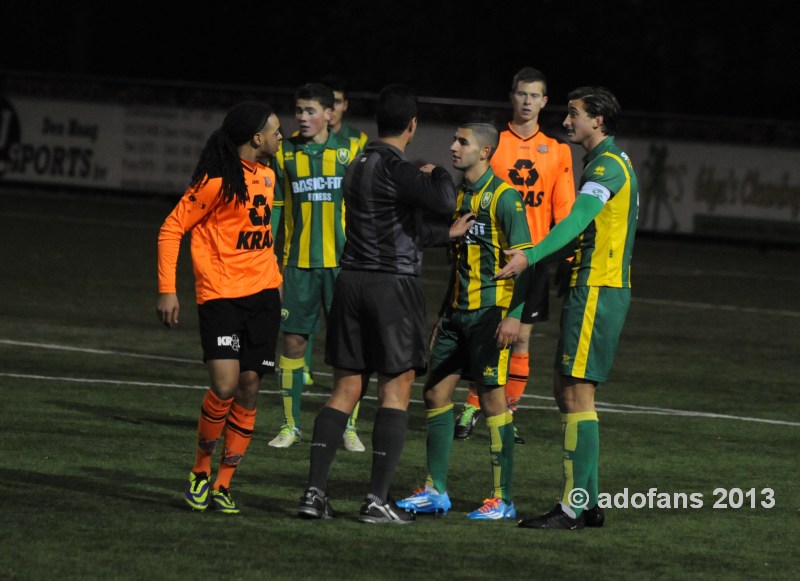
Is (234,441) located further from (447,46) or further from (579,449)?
(447,46)

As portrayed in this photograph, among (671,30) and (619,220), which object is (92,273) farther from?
(671,30)

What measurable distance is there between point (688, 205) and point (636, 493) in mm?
18554

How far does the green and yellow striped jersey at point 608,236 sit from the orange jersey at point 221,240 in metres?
1.53

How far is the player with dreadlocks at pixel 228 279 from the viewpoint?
25.9 feet

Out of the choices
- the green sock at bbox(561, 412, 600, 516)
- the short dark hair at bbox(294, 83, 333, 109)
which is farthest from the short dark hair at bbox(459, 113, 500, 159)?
the short dark hair at bbox(294, 83, 333, 109)

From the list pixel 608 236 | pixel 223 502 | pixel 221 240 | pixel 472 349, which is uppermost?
pixel 608 236

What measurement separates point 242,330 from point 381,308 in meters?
0.73

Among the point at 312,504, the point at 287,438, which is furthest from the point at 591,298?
the point at 287,438

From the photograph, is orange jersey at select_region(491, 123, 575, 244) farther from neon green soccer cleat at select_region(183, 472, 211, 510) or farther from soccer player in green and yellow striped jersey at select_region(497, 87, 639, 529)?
neon green soccer cleat at select_region(183, 472, 211, 510)

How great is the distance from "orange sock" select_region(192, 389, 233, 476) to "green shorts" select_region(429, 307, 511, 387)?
111 cm

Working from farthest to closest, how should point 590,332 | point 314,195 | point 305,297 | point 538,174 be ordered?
point 538,174 < point 314,195 < point 305,297 < point 590,332

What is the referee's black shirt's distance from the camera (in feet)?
25.1

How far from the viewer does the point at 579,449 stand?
7.91 metres

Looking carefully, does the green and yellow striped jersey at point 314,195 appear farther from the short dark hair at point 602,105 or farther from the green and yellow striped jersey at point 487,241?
the short dark hair at point 602,105
